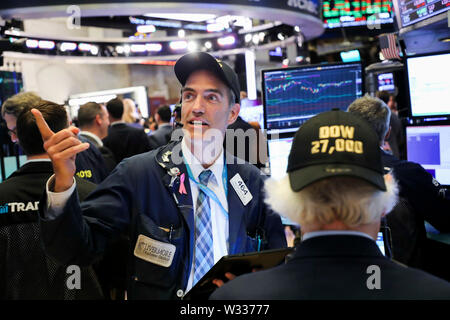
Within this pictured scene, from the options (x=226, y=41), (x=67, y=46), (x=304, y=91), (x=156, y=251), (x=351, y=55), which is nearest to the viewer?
(x=156, y=251)

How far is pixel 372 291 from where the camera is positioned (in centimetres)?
110

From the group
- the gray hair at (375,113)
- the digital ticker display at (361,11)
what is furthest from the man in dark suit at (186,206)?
A: the digital ticker display at (361,11)

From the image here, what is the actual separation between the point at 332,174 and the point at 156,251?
35.1 inches

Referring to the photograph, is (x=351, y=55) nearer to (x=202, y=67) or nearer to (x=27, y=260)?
(x=202, y=67)

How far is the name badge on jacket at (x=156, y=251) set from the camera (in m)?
1.84

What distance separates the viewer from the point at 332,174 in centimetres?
117

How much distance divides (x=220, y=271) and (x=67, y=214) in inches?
19.1

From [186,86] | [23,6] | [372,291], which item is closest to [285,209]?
[372,291]

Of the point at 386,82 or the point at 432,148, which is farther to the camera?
the point at 386,82

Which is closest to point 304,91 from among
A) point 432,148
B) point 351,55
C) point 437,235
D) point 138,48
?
point 432,148

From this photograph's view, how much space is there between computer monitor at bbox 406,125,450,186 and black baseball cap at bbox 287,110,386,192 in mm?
2703

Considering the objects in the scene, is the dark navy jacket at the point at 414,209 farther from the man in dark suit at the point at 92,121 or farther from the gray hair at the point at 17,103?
the man in dark suit at the point at 92,121

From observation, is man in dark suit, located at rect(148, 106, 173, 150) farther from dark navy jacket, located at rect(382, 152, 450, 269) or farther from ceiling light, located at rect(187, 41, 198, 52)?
ceiling light, located at rect(187, 41, 198, 52)

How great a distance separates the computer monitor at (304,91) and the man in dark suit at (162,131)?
3.12 m
